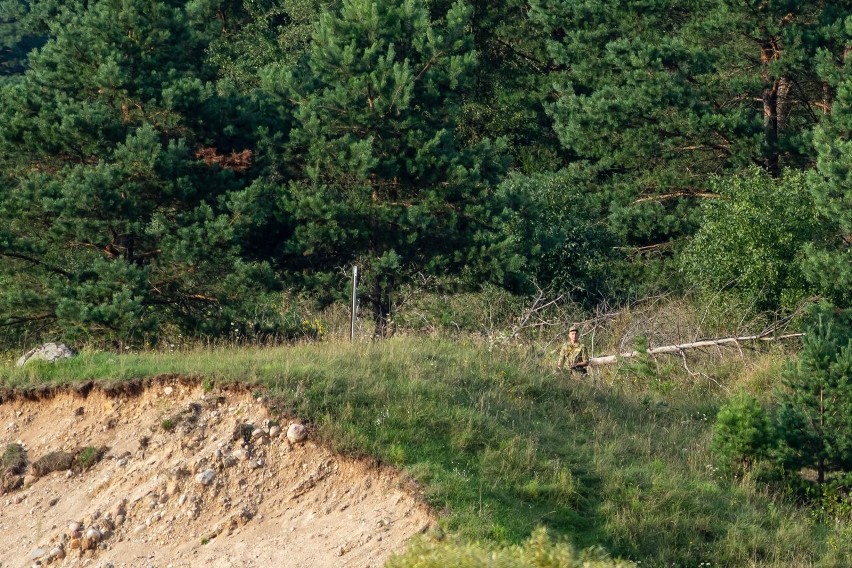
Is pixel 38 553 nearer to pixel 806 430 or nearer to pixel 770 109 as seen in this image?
pixel 806 430

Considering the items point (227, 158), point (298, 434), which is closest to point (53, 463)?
point (298, 434)

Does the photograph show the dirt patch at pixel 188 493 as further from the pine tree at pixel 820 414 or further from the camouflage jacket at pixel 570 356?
the pine tree at pixel 820 414

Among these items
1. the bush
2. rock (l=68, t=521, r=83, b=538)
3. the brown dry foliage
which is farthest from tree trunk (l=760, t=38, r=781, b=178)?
rock (l=68, t=521, r=83, b=538)

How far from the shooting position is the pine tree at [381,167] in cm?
2250

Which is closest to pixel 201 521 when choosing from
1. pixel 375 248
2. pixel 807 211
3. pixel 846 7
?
pixel 375 248

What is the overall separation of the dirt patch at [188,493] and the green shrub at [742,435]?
4770mm

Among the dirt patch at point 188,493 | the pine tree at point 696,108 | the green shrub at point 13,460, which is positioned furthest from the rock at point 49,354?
the pine tree at point 696,108

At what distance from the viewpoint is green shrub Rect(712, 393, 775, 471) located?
14906 millimetres

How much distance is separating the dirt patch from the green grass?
29 centimetres

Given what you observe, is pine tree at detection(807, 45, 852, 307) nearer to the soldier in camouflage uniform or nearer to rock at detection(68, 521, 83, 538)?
the soldier in camouflage uniform

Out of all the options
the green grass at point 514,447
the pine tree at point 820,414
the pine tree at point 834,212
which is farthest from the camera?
the pine tree at point 834,212

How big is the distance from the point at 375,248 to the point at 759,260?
7017 millimetres

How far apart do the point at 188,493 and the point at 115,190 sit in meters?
8.28

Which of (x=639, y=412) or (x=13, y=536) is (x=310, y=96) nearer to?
(x=639, y=412)
